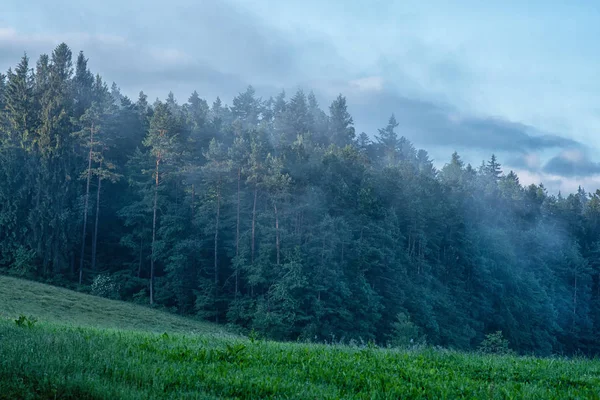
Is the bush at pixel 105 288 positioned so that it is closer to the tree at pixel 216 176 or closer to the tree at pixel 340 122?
the tree at pixel 216 176

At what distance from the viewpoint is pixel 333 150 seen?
202 feet

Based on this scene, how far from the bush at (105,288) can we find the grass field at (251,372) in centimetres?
3949

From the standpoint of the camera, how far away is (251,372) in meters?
8.33

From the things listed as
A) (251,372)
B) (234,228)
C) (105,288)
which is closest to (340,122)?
(234,228)

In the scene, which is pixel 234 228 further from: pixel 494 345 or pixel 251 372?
pixel 251 372

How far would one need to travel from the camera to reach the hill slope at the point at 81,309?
3212 centimetres

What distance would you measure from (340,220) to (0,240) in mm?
33044

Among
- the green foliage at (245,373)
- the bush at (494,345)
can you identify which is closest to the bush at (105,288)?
the bush at (494,345)

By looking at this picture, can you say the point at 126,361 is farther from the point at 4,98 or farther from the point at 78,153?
the point at 4,98

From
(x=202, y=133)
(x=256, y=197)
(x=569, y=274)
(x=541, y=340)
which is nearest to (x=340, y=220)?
(x=256, y=197)

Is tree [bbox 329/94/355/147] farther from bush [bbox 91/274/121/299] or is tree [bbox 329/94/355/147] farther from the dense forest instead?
bush [bbox 91/274/121/299]

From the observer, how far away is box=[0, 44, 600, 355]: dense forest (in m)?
47.4

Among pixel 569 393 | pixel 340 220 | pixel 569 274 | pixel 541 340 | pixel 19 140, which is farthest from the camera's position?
pixel 569 274

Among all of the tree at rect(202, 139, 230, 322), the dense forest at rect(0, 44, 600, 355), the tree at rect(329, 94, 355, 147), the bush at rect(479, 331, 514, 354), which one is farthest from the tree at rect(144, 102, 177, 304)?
the tree at rect(329, 94, 355, 147)
